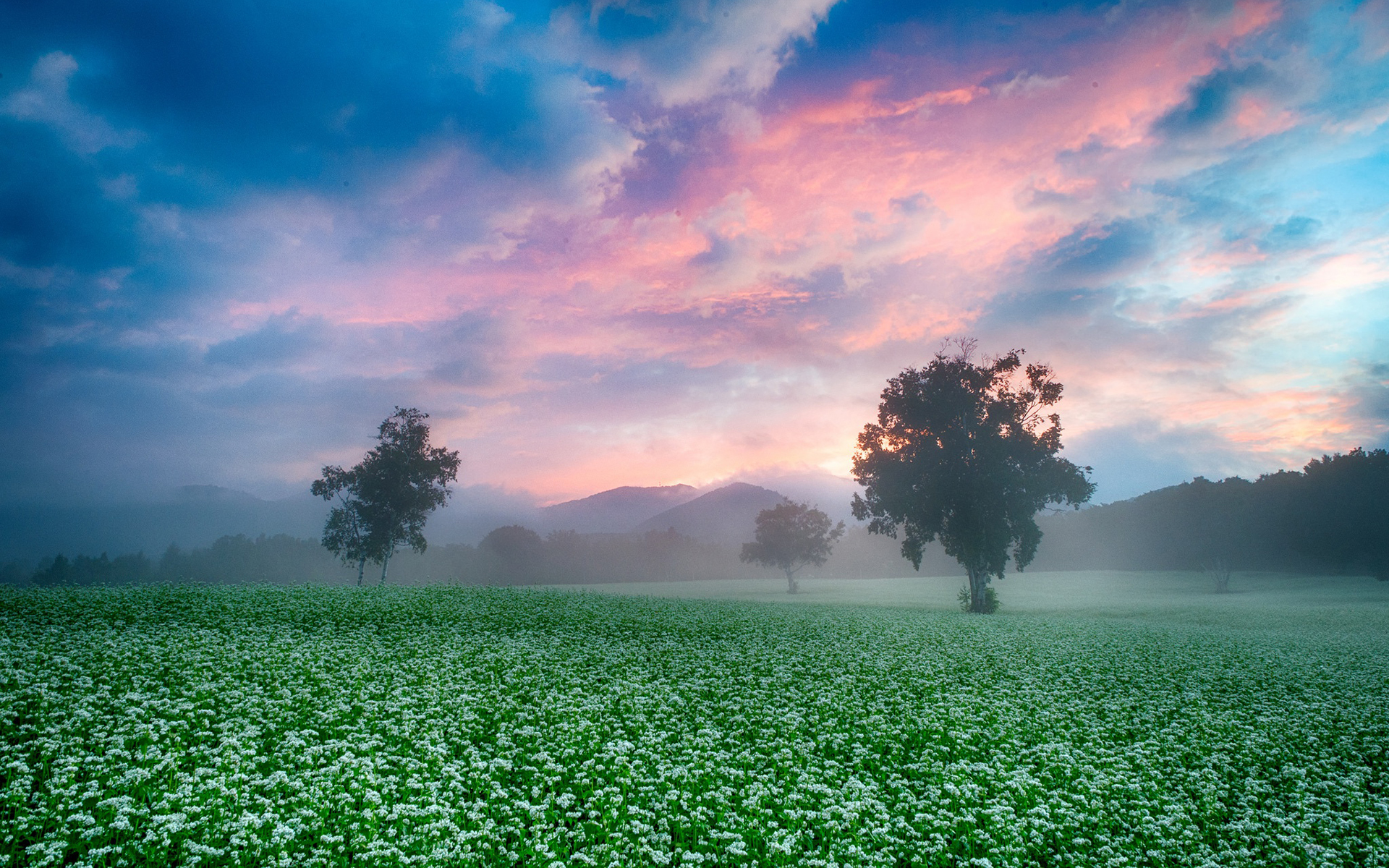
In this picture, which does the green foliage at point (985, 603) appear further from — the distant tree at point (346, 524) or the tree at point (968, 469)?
the distant tree at point (346, 524)

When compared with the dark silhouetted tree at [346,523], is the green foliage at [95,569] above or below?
below

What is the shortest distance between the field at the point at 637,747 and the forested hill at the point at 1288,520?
5529 centimetres

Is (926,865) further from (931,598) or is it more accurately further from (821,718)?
(931,598)

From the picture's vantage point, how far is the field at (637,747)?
8836 millimetres

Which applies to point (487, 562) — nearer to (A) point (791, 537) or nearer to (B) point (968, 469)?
(A) point (791, 537)

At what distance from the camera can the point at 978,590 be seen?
145ft

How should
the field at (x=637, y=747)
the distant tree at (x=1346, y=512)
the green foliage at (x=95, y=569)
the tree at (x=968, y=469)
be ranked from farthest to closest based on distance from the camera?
the green foliage at (x=95, y=569), the distant tree at (x=1346, y=512), the tree at (x=968, y=469), the field at (x=637, y=747)

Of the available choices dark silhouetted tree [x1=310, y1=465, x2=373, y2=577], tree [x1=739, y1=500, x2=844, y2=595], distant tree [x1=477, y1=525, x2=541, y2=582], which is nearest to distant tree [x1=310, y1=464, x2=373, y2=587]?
dark silhouetted tree [x1=310, y1=465, x2=373, y2=577]

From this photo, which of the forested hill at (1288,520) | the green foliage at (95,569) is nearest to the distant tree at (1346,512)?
the forested hill at (1288,520)

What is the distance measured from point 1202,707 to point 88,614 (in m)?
36.4

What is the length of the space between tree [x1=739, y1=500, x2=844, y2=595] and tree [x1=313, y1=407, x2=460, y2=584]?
45993 millimetres

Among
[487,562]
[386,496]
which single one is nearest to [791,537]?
[386,496]

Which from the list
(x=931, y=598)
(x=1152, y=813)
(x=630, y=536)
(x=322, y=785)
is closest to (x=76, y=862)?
(x=322, y=785)

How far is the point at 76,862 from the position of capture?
743cm
